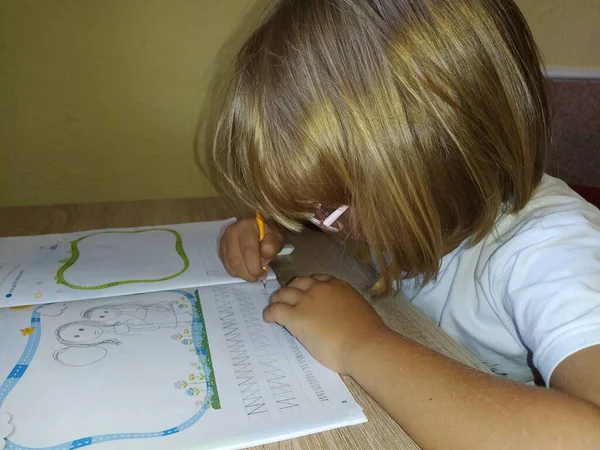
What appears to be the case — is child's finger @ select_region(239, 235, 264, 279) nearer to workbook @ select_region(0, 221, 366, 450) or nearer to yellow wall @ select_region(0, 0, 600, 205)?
workbook @ select_region(0, 221, 366, 450)

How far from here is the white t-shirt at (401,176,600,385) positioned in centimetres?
45

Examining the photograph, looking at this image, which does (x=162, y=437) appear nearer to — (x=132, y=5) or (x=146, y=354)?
(x=146, y=354)

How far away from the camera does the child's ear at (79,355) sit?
18.7 inches

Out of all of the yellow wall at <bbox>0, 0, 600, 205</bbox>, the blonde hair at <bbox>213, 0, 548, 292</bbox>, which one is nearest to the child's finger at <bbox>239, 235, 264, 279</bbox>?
the blonde hair at <bbox>213, 0, 548, 292</bbox>

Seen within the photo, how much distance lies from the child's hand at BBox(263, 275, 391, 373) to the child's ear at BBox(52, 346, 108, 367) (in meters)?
0.16

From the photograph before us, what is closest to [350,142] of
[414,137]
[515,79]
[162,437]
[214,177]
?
[414,137]

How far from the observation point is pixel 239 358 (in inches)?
19.2

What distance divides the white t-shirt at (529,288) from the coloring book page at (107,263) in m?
0.23

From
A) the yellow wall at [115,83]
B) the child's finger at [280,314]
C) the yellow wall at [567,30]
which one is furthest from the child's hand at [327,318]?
the yellow wall at [567,30]

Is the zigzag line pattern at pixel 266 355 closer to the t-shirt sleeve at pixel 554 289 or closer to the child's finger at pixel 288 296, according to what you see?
the child's finger at pixel 288 296

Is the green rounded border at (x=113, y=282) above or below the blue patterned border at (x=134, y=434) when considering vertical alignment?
below

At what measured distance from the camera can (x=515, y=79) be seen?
52cm

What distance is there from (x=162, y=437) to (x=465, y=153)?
1.17 feet

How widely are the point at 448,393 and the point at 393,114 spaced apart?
24 cm
